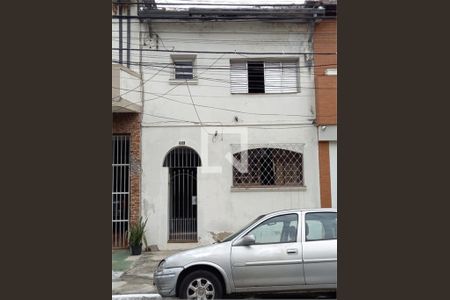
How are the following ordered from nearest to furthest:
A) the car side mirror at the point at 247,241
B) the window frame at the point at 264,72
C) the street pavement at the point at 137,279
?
the car side mirror at the point at 247,241 → the street pavement at the point at 137,279 → the window frame at the point at 264,72

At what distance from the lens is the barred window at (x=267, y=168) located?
841 cm

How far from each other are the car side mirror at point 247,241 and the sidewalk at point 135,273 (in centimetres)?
153

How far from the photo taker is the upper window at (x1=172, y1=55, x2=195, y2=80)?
9.19 m

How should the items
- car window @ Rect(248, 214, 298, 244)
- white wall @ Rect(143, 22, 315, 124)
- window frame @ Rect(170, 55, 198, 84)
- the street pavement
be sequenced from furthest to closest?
1. window frame @ Rect(170, 55, 198, 84)
2. white wall @ Rect(143, 22, 315, 124)
3. the street pavement
4. car window @ Rect(248, 214, 298, 244)

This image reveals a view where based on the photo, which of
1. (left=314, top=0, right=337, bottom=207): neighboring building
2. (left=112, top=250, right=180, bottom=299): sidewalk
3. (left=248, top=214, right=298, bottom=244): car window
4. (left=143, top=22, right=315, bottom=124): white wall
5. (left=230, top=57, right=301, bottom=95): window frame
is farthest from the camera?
(left=230, top=57, right=301, bottom=95): window frame

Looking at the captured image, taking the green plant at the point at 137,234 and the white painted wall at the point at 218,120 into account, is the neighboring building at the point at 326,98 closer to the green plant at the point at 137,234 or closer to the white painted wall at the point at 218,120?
the white painted wall at the point at 218,120

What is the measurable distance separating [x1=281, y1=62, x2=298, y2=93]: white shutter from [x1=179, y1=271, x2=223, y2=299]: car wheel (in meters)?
4.77

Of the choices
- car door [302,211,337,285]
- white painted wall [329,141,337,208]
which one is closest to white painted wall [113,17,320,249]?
white painted wall [329,141,337,208]

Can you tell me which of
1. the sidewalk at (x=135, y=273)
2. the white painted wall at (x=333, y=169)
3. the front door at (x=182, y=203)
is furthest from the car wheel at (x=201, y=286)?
the white painted wall at (x=333, y=169)

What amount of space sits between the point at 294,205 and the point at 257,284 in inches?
134

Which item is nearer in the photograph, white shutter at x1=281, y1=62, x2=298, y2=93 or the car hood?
the car hood

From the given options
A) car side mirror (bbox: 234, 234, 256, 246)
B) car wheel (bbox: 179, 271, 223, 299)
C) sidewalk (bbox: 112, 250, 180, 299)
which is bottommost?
sidewalk (bbox: 112, 250, 180, 299)

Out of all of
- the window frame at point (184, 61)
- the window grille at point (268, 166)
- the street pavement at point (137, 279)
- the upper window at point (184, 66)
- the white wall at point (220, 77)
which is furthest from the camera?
the upper window at point (184, 66)

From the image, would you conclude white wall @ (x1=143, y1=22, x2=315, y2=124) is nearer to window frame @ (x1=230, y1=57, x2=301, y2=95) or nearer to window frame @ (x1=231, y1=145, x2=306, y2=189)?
window frame @ (x1=230, y1=57, x2=301, y2=95)
